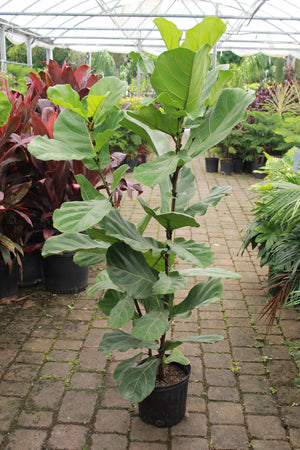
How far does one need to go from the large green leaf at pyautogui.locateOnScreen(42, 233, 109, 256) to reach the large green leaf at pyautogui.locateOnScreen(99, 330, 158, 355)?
1.54ft

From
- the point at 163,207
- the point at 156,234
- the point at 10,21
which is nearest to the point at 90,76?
the point at 156,234

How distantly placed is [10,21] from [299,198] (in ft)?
40.3

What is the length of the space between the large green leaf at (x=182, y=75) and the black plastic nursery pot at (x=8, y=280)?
221 centimetres

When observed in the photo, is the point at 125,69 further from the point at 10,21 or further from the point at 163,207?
the point at 163,207

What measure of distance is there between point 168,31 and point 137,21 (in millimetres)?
13963

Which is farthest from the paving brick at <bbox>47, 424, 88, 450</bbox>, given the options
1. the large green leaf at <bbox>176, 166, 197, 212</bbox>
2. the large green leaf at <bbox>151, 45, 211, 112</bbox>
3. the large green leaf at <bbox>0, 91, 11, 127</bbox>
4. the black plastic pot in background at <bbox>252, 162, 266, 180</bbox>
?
the black plastic pot in background at <bbox>252, 162, 266, 180</bbox>

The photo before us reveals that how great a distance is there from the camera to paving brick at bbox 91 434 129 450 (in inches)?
86.3

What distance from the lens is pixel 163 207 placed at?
210cm

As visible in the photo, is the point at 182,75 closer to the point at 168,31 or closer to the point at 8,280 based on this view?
the point at 168,31

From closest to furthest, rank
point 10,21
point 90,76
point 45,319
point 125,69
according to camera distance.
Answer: point 45,319
point 90,76
point 10,21
point 125,69

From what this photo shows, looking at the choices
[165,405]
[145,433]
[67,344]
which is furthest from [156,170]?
[67,344]

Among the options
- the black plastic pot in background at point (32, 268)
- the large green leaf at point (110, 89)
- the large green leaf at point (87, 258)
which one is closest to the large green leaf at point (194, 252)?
the large green leaf at point (87, 258)

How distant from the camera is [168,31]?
1716mm

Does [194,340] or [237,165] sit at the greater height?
[194,340]
